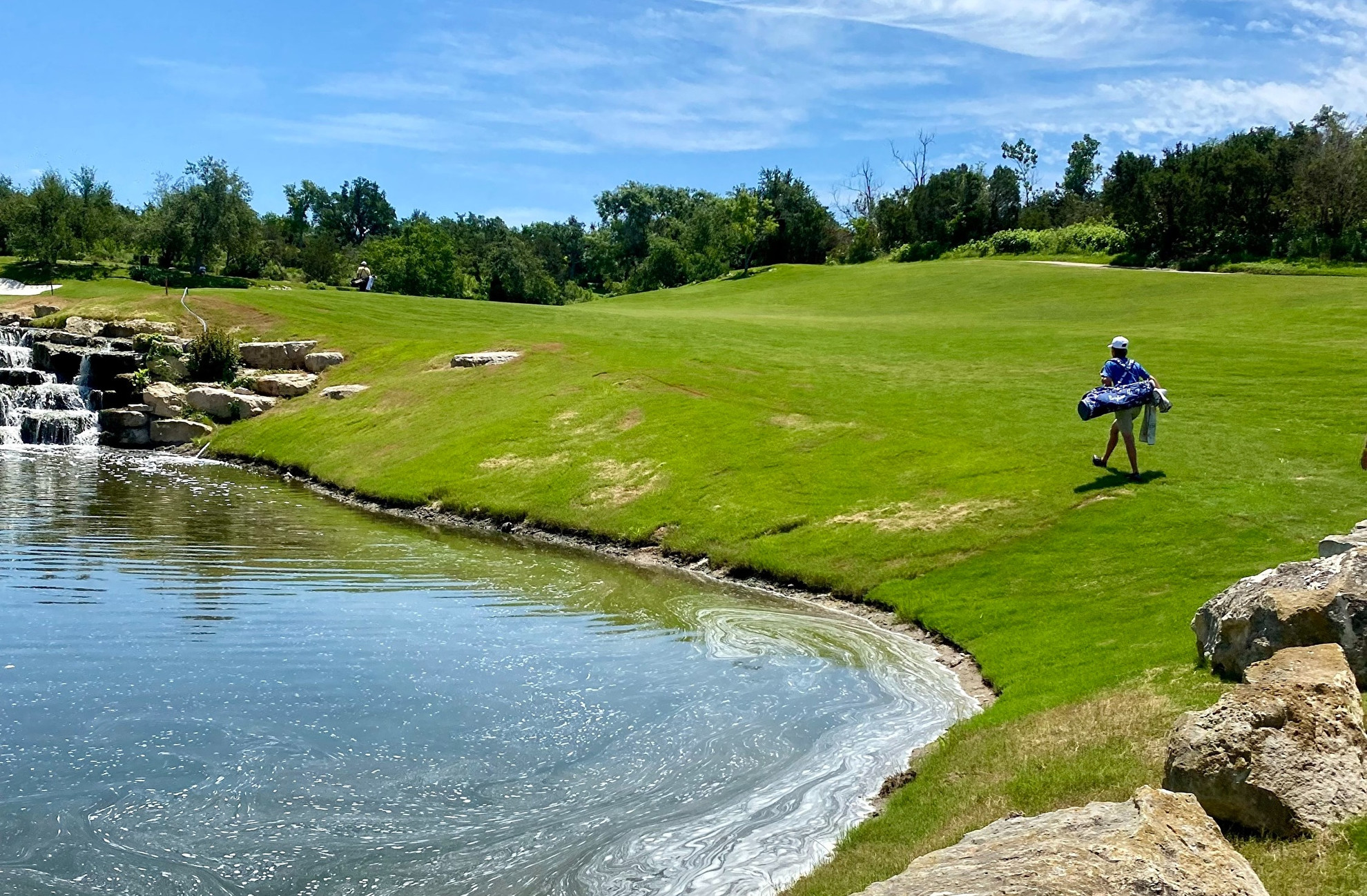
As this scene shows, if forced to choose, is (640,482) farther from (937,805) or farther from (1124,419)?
(937,805)

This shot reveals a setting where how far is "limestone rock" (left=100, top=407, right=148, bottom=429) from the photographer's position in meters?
48.8

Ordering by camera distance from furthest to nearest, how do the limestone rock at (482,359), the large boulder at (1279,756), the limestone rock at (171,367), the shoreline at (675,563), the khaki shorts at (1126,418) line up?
the limestone rock at (171,367)
the limestone rock at (482,359)
the khaki shorts at (1126,418)
the shoreline at (675,563)
the large boulder at (1279,756)

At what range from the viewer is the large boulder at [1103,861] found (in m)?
6.60

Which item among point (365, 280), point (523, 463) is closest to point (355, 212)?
point (365, 280)

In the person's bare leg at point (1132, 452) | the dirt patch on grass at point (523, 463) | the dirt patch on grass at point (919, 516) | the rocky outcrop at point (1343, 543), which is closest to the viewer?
the rocky outcrop at point (1343, 543)

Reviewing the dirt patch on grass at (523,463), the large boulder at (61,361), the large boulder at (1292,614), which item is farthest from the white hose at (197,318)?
the large boulder at (1292,614)

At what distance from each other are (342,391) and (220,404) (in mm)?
5669

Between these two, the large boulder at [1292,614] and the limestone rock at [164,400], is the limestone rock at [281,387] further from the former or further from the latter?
the large boulder at [1292,614]

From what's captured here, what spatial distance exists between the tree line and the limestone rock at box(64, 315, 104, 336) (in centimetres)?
2967

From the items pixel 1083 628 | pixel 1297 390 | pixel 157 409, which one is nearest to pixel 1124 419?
pixel 1083 628

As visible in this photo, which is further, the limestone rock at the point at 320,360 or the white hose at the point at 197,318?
the white hose at the point at 197,318

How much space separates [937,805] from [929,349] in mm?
40929

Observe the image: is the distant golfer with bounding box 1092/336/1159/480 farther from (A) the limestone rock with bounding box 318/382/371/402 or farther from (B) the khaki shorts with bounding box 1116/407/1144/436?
(A) the limestone rock with bounding box 318/382/371/402

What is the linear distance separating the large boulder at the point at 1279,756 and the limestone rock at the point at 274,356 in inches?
2117
